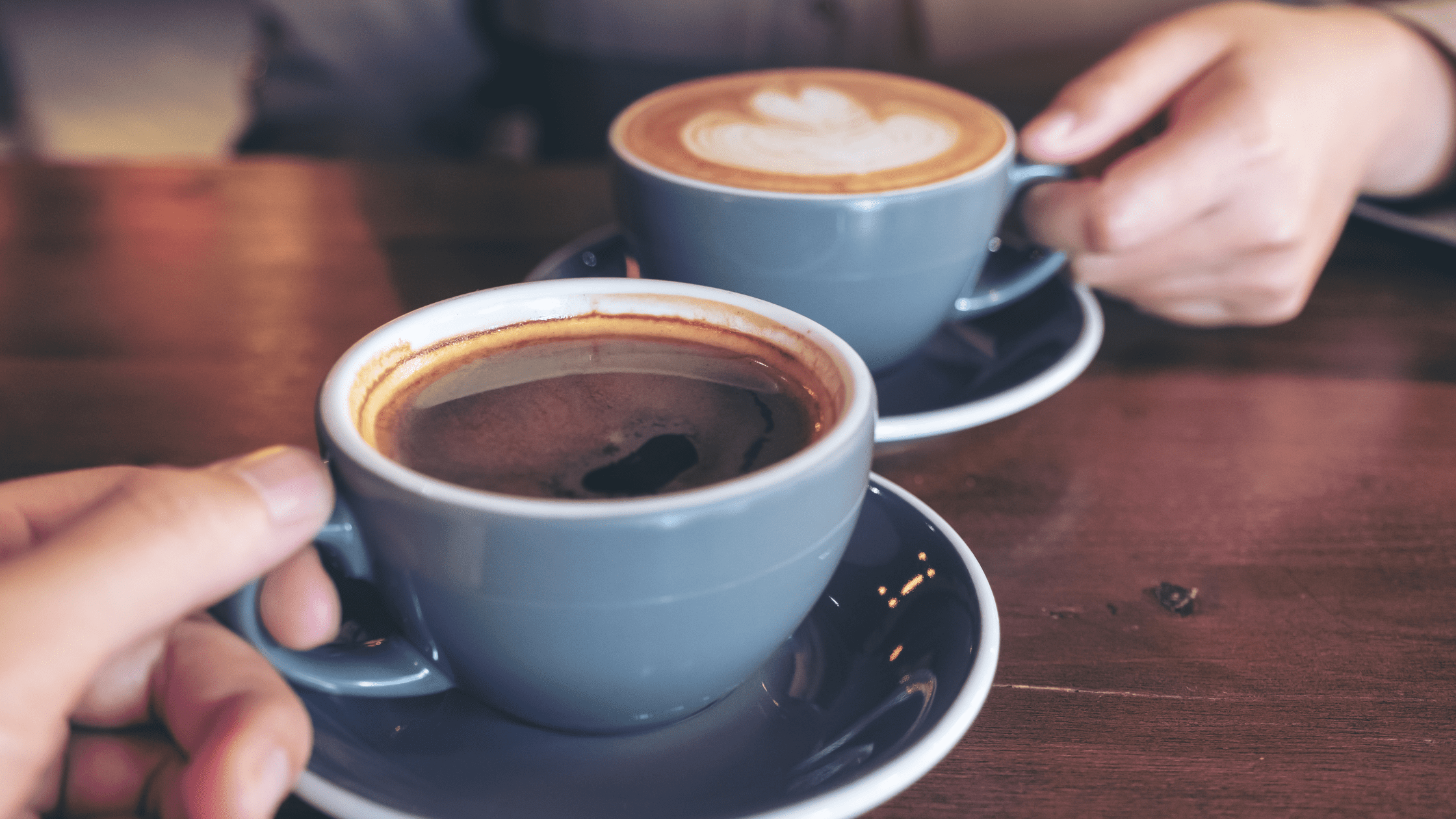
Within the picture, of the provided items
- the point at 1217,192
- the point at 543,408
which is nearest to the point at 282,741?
the point at 543,408

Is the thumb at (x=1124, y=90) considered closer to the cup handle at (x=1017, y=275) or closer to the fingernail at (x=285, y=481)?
the cup handle at (x=1017, y=275)

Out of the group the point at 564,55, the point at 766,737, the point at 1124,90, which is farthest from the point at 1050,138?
the point at 564,55

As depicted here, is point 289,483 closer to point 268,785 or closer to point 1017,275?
point 268,785

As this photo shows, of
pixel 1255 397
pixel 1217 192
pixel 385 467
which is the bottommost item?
pixel 1255 397

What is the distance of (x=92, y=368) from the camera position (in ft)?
2.66

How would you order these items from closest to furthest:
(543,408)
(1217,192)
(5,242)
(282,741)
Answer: (282,741), (543,408), (1217,192), (5,242)

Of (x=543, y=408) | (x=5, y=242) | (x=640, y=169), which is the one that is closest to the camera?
(x=543, y=408)

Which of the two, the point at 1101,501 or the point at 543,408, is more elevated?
the point at 543,408

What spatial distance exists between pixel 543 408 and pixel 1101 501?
0.39 meters

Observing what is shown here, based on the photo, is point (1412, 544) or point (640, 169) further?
point (640, 169)

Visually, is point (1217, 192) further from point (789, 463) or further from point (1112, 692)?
point (789, 463)

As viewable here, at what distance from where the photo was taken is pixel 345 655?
1.52 ft

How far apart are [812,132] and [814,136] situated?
0.01m

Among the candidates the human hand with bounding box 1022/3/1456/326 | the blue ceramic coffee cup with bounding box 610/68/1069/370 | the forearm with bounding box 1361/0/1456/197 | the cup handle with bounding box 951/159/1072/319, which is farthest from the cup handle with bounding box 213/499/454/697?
the forearm with bounding box 1361/0/1456/197
